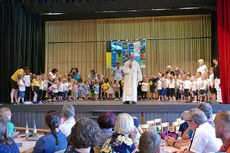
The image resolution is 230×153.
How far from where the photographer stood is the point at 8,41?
444 inches

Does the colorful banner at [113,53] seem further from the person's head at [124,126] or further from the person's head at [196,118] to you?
the person's head at [124,126]

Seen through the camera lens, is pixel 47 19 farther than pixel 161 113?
Yes

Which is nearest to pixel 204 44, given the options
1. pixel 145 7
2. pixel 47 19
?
pixel 145 7

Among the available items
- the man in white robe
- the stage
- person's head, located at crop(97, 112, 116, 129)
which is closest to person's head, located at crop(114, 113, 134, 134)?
person's head, located at crop(97, 112, 116, 129)

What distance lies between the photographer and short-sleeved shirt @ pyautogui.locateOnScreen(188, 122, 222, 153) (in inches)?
120

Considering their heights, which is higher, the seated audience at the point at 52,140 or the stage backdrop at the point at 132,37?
the stage backdrop at the point at 132,37

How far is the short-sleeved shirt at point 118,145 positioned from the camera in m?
2.87

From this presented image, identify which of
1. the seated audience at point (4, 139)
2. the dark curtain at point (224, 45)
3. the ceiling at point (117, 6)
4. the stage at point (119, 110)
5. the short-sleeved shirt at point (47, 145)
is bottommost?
the stage at point (119, 110)

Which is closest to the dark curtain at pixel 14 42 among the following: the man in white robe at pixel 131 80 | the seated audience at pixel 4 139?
the man in white robe at pixel 131 80

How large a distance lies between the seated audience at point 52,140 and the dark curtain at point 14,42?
8.39 m

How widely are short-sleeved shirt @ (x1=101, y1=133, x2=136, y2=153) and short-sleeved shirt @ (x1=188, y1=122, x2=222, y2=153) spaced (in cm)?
78

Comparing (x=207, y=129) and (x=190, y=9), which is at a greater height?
(x=190, y=9)

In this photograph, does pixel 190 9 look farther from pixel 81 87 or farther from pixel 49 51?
pixel 49 51

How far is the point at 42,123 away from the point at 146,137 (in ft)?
23.8
